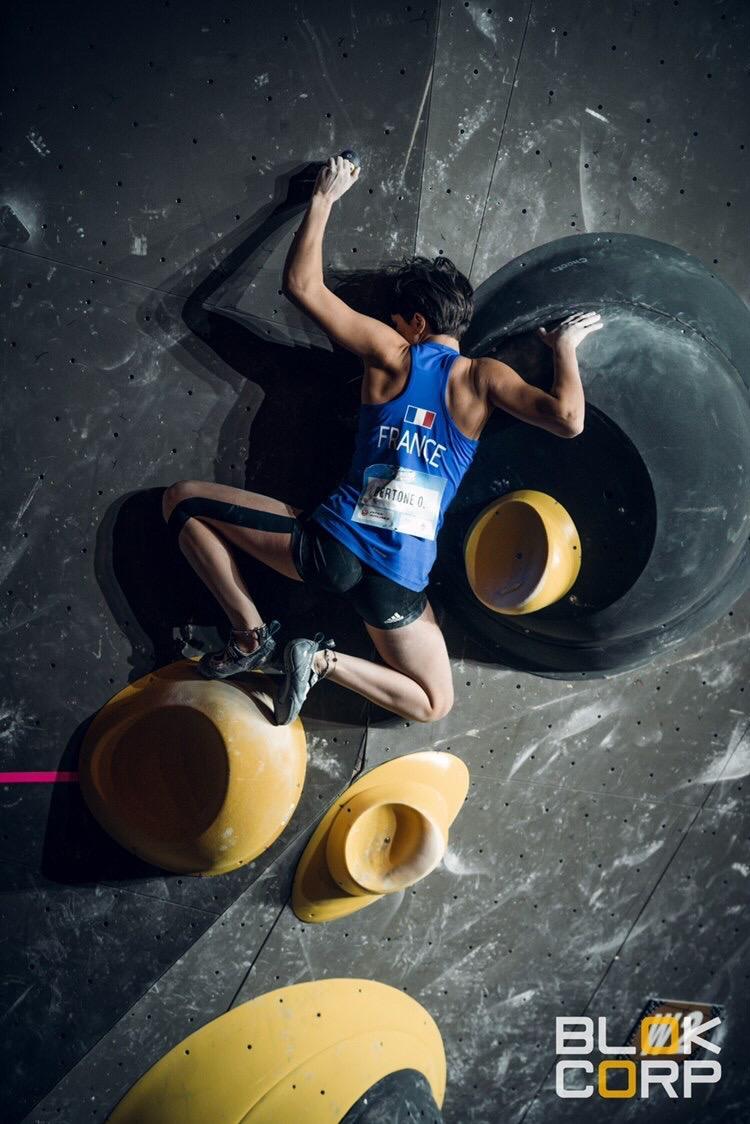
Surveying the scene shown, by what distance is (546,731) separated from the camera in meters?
3.86

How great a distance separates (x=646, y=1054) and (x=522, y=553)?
7.88ft

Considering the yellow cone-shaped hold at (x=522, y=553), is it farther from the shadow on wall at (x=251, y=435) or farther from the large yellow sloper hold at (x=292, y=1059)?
the large yellow sloper hold at (x=292, y=1059)

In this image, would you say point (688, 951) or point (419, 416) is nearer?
point (419, 416)

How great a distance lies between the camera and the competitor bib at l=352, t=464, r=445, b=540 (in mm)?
3240

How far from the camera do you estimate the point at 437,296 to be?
3.35m

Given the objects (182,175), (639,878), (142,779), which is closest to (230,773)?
(142,779)

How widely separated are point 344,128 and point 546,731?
7.97ft

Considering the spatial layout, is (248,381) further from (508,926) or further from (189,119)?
(508,926)

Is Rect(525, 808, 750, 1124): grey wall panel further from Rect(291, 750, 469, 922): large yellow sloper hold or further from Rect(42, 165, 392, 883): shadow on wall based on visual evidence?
Rect(42, 165, 392, 883): shadow on wall

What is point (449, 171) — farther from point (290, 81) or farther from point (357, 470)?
point (357, 470)

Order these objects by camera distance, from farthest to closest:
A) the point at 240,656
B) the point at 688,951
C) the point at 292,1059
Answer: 1. the point at 688,951
2. the point at 292,1059
3. the point at 240,656

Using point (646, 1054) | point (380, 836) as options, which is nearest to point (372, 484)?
point (380, 836)

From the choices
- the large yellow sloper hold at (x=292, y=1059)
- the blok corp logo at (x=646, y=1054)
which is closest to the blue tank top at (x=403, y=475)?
the large yellow sloper hold at (x=292, y=1059)

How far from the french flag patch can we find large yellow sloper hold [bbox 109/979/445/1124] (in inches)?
86.0
